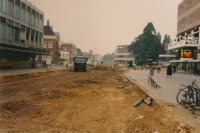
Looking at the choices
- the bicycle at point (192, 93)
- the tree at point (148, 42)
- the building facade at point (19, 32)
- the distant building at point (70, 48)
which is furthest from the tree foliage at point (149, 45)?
the bicycle at point (192, 93)

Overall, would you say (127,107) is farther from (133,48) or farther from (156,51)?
(133,48)

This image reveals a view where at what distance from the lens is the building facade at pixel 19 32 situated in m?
24.7

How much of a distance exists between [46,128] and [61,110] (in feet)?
5.90

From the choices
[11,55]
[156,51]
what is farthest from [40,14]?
[156,51]

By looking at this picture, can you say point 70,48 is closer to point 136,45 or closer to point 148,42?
point 136,45

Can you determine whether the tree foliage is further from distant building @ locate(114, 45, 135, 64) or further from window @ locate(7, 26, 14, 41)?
window @ locate(7, 26, 14, 41)

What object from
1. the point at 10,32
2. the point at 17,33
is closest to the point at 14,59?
the point at 10,32

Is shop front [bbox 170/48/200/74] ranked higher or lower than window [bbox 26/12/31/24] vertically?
lower

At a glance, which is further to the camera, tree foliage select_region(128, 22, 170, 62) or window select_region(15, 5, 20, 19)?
tree foliage select_region(128, 22, 170, 62)

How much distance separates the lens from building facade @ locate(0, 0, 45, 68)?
24656 millimetres

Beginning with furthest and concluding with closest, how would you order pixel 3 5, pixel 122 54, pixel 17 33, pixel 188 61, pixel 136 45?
pixel 122 54
pixel 136 45
pixel 188 61
pixel 17 33
pixel 3 5

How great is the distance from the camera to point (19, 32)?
29.4m

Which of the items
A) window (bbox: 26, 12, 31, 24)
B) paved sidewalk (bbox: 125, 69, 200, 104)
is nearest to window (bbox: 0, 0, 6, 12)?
window (bbox: 26, 12, 31, 24)

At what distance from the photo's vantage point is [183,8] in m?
40.2
